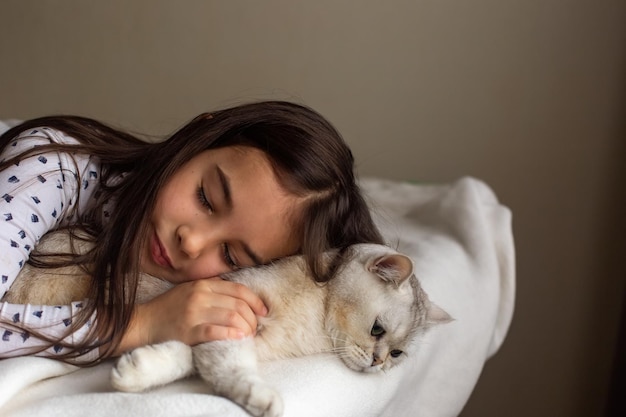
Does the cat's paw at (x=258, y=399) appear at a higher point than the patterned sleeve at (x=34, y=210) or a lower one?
lower

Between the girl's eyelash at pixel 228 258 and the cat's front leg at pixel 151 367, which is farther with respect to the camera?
the girl's eyelash at pixel 228 258

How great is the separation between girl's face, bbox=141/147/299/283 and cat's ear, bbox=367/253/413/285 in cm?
Answer: 15

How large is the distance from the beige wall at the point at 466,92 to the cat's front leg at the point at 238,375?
1440mm

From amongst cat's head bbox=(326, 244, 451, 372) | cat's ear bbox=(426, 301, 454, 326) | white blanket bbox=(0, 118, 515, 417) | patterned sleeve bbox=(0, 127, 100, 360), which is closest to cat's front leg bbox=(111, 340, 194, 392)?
white blanket bbox=(0, 118, 515, 417)

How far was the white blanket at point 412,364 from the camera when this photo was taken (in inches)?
32.4

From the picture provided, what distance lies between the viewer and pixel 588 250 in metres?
2.10

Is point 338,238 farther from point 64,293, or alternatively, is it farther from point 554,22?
point 554,22

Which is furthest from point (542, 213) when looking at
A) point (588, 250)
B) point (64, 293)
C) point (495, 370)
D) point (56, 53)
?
point (56, 53)

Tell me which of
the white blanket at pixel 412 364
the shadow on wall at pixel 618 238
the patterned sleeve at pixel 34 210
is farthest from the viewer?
the shadow on wall at pixel 618 238

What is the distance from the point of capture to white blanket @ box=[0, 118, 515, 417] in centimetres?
82

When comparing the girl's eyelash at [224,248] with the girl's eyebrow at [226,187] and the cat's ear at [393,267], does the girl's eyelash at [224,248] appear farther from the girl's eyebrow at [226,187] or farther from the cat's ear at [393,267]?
the cat's ear at [393,267]

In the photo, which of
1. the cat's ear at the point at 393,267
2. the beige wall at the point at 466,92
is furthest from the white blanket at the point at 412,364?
the beige wall at the point at 466,92

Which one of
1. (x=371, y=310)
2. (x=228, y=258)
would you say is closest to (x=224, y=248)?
(x=228, y=258)

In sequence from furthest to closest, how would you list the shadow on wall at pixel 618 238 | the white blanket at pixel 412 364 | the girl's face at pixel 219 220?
the shadow on wall at pixel 618 238 < the girl's face at pixel 219 220 < the white blanket at pixel 412 364
